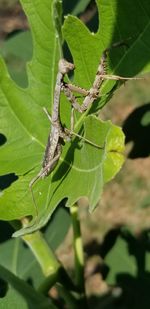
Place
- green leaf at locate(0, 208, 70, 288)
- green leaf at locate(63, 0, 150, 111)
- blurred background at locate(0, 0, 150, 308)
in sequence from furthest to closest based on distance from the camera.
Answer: green leaf at locate(0, 208, 70, 288), blurred background at locate(0, 0, 150, 308), green leaf at locate(63, 0, 150, 111)

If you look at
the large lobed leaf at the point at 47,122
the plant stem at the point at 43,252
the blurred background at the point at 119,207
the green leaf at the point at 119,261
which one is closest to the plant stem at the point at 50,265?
the plant stem at the point at 43,252

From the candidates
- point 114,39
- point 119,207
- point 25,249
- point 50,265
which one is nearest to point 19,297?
point 50,265

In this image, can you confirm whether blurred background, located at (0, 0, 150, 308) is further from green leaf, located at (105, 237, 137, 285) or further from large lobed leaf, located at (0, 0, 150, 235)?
large lobed leaf, located at (0, 0, 150, 235)

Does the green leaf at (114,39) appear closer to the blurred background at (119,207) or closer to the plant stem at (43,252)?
the blurred background at (119,207)

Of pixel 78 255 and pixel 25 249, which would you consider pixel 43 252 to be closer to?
pixel 78 255

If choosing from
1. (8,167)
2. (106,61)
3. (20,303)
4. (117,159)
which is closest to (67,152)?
(8,167)

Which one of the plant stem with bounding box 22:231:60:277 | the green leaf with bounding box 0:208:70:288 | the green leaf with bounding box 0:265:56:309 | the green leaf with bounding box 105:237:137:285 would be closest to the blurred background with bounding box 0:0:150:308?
the green leaf with bounding box 105:237:137:285
